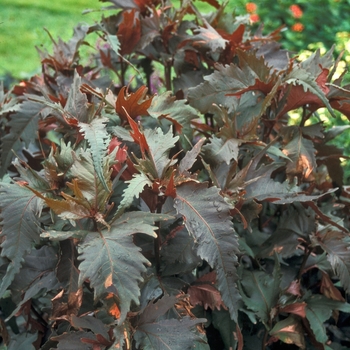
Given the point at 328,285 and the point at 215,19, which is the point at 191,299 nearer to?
the point at 328,285

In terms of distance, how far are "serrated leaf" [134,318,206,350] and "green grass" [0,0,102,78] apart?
18.2 feet

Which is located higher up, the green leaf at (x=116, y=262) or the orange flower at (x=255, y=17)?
the green leaf at (x=116, y=262)

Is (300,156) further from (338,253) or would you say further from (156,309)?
(156,309)

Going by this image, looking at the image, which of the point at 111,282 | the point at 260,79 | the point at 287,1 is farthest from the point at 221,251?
the point at 287,1

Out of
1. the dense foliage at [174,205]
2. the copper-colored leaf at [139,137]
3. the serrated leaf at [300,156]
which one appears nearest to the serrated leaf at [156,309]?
the dense foliage at [174,205]

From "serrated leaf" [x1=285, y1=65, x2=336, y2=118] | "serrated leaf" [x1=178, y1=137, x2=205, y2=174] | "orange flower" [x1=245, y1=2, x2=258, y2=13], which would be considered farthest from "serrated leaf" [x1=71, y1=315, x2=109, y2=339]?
"orange flower" [x1=245, y1=2, x2=258, y2=13]

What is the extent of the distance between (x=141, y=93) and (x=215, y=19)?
610 millimetres

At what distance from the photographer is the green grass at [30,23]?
21.7 feet

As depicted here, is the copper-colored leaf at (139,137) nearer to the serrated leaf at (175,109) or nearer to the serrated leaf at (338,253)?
the serrated leaf at (175,109)

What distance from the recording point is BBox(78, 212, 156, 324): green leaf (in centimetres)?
97

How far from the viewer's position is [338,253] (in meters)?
1.42

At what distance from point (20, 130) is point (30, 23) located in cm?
659

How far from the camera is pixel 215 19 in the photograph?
177cm

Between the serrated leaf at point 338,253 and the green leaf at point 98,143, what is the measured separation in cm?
68
